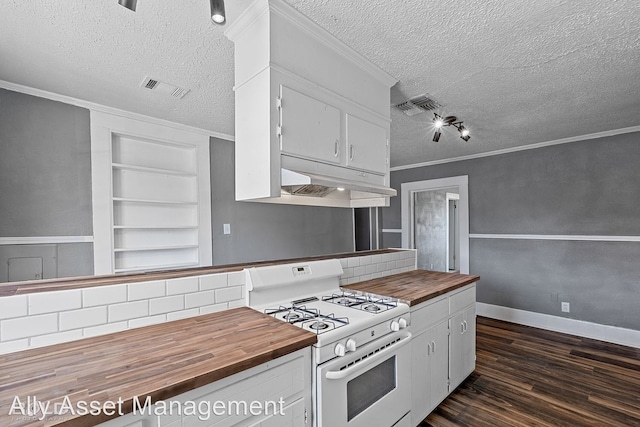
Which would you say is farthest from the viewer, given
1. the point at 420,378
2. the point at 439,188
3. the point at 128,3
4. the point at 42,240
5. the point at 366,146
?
the point at 439,188

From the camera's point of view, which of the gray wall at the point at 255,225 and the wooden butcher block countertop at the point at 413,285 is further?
the gray wall at the point at 255,225

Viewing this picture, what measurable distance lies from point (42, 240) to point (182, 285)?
5.46 feet

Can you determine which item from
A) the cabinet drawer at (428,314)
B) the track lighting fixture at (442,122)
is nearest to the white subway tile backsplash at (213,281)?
the cabinet drawer at (428,314)

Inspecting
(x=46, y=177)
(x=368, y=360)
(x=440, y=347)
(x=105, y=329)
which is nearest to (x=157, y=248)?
(x=46, y=177)

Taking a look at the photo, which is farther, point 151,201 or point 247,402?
point 151,201

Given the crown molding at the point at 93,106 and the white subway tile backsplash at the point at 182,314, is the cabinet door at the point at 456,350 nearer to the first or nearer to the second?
the white subway tile backsplash at the point at 182,314

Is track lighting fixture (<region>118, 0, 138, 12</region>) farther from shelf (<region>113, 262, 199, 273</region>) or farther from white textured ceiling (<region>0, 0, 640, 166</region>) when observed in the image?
shelf (<region>113, 262, 199, 273</region>)

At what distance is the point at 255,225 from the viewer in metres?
3.71

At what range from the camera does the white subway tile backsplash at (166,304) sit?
141cm

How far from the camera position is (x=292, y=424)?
1.20 metres

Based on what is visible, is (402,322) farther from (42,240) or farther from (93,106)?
(93,106)

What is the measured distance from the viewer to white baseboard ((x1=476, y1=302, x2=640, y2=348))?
3.22m

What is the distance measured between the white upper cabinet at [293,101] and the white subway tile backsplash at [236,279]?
433 mm

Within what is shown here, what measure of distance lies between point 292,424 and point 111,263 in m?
2.32
